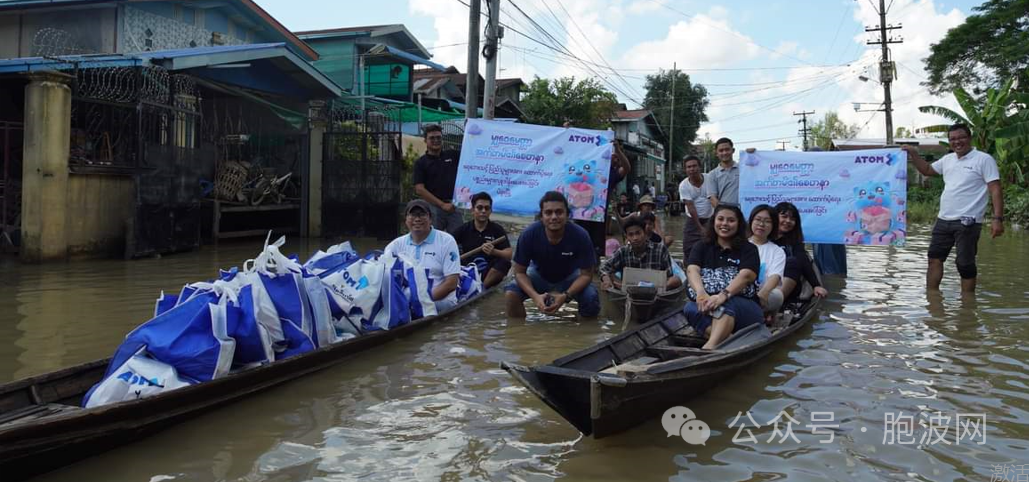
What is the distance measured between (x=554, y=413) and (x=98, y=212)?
952 cm

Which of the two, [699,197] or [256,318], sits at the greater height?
[699,197]

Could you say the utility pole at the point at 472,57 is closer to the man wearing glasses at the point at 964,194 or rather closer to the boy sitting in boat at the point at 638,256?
the boy sitting in boat at the point at 638,256

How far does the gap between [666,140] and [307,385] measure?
49.6m

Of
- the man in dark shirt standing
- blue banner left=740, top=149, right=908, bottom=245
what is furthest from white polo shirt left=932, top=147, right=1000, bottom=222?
the man in dark shirt standing

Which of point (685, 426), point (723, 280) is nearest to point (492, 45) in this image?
point (723, 280)

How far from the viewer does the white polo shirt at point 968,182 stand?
7.39m

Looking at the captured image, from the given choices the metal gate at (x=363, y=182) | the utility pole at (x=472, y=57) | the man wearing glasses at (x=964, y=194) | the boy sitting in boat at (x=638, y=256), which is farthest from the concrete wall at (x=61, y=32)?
the man wearing glasses at (x=964, y=194)

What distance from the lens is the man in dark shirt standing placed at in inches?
344

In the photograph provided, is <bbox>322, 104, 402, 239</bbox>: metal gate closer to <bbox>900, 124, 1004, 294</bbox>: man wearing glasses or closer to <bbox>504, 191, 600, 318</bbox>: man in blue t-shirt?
<bbox>504, 191, 600, 318</bbox>: man in blue t-shirt

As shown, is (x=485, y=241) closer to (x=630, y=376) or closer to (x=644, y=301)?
(x=644, y=301)

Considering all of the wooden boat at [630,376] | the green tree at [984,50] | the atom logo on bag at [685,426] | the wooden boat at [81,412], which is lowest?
the atom logo on bag at [685,426]

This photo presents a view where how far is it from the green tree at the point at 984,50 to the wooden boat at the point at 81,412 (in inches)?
1154

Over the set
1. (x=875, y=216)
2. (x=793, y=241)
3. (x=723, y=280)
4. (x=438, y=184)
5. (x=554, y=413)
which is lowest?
(x=554, y=413)

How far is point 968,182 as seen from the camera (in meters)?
7.48
